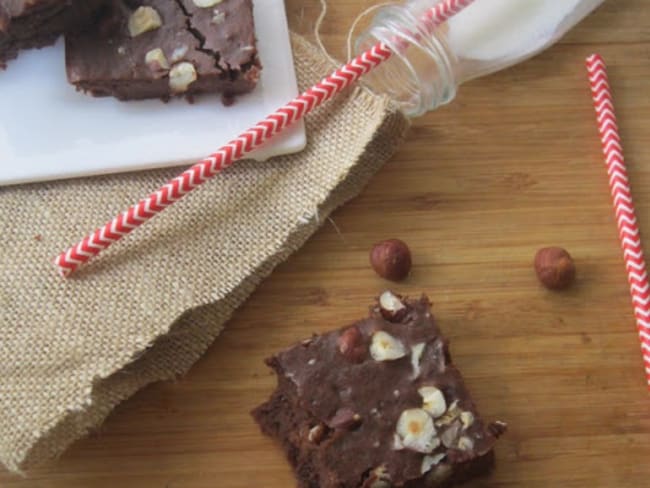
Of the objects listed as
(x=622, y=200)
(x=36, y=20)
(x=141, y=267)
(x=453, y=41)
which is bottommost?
(x=622, y=200)

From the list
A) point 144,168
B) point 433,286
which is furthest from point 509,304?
point 144,168

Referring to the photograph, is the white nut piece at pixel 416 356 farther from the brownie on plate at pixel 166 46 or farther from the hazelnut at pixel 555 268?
the brownie on plate at pixel 166 46

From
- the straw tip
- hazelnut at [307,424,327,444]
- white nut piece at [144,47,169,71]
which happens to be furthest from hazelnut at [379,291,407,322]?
the straw tip

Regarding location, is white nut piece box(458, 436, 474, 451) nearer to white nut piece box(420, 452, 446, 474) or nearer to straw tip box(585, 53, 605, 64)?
white nut piece box(420, 452, 446, 474)

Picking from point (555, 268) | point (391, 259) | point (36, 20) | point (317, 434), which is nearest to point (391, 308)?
point (391, 259)

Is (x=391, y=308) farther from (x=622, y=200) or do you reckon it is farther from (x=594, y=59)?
(x=594, y=59)

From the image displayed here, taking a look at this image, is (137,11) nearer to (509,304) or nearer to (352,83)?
(352,83)
